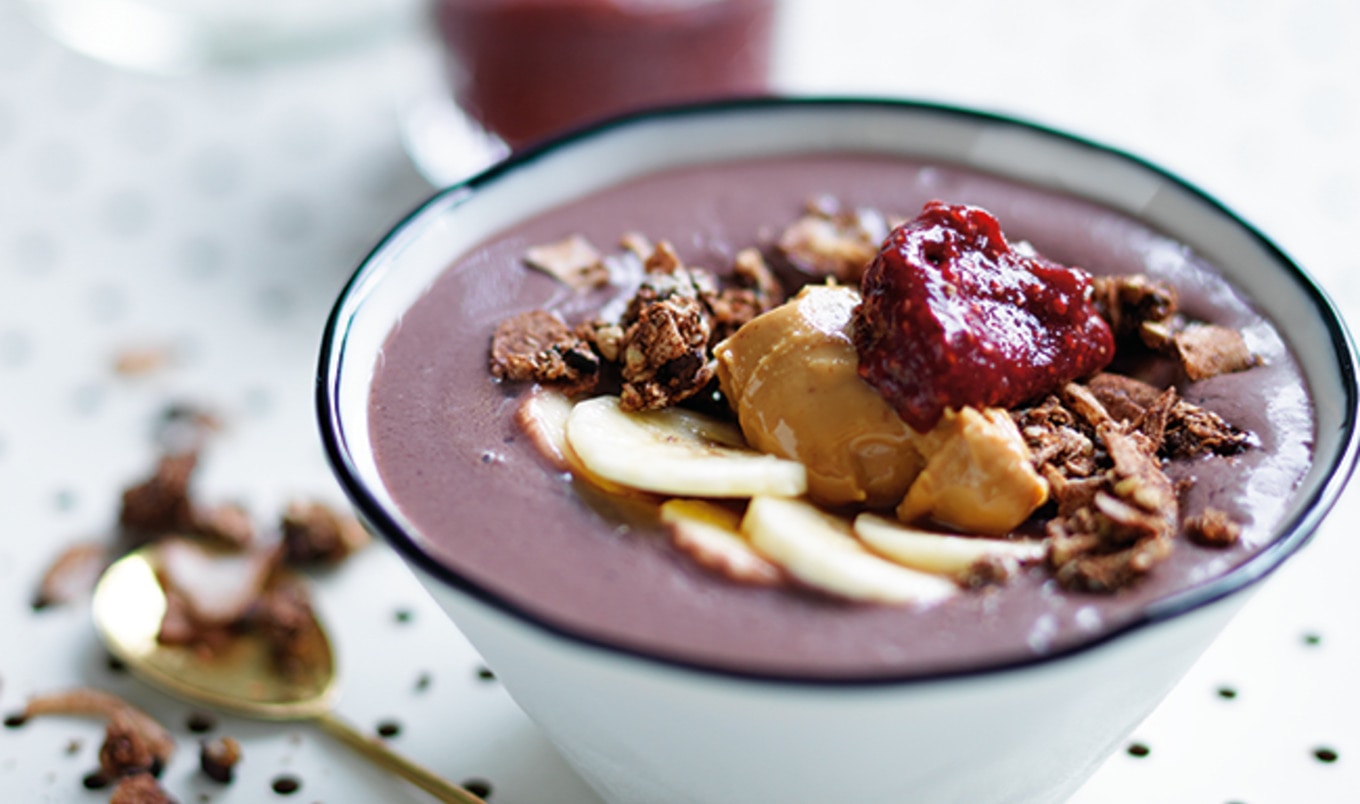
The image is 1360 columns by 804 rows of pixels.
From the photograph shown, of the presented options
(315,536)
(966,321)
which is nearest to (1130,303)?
(966,321)

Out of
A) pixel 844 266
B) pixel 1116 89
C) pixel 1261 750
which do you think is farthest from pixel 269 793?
pixel 1116 89

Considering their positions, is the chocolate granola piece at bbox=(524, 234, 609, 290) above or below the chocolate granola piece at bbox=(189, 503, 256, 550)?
above

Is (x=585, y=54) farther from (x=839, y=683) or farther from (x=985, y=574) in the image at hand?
(x=839, y=683)

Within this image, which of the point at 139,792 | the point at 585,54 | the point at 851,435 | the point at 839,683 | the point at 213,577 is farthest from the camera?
the point at 585,54

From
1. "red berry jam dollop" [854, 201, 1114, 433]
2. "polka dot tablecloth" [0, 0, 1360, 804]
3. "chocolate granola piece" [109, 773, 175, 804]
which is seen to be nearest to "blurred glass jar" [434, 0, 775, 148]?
"polka dot tablecloth" [0, 0, 1360, 804]

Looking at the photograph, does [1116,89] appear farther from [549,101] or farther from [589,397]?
[589,397]

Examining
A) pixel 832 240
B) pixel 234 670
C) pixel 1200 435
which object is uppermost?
pixel 1200 435

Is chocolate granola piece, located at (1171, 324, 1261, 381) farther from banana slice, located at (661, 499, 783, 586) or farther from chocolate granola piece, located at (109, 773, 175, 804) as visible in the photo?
chocolate granola piece, located at (109, 773, 175, 804)

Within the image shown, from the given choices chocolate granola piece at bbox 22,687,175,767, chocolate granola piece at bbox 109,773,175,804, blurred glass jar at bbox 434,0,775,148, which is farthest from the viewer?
blurred glass jar at bbox 434,0,775,148
